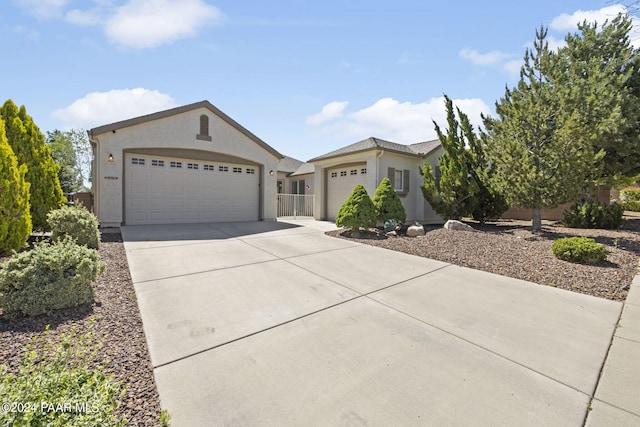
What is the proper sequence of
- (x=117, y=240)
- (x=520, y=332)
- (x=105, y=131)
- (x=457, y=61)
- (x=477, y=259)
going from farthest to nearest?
(x=105, y=131) < (x=457, y=61) < (x=117, y=240) < (x=477, y=259) < (x=520, y=332)

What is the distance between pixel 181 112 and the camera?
10398 mm

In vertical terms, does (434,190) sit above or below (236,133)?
below

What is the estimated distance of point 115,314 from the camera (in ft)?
10.2

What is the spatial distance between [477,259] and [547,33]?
901 cm

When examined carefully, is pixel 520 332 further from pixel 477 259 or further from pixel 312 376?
pixel 477 259

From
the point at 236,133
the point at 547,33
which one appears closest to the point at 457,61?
the point at 547,33

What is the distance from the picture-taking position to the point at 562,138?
797cm

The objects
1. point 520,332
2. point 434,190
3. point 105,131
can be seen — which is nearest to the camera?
point 520,332

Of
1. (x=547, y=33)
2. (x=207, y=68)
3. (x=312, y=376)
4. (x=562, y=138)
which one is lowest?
(x=312, y=376)

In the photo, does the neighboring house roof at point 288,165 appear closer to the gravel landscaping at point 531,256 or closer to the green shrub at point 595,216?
the gravel landscaping at point 531,256

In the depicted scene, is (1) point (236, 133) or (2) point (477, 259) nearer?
(2) point (477, 259)

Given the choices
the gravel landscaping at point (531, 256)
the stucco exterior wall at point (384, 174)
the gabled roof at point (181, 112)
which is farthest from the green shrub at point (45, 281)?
the stucco exterior wall at point (384, 174)

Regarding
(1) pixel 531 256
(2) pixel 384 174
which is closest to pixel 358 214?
(2) pixel 384 174

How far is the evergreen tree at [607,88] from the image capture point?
365 inches
